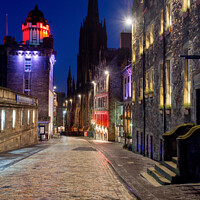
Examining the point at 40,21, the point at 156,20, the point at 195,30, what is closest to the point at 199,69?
the point at 195,30

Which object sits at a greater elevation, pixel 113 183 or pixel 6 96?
pixel 6 96

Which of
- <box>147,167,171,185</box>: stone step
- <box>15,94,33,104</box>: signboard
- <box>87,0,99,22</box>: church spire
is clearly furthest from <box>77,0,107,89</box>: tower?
<box>147,167,171,185</box>: stone step

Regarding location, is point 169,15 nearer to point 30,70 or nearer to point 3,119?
point 3,119

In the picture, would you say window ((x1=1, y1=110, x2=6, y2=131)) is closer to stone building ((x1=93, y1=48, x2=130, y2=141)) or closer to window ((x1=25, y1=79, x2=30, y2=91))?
stone building ((x1=93, y1=48, x2=130, y2=141))

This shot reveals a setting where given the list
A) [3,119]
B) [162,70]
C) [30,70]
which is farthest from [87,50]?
[162,70]

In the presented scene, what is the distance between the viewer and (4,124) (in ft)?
67.9

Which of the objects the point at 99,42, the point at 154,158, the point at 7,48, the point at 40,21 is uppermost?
the point at 99,42

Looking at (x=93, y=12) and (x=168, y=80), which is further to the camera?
(x=93, y=12)

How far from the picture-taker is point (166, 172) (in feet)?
32.6

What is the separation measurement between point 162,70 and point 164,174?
8377 mm

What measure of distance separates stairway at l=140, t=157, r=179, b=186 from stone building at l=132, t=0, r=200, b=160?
2.23 m

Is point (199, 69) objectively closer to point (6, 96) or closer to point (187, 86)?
point (187, 86)

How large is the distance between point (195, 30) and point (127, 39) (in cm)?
3909

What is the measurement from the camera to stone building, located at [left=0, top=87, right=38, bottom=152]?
2050 centimetres
